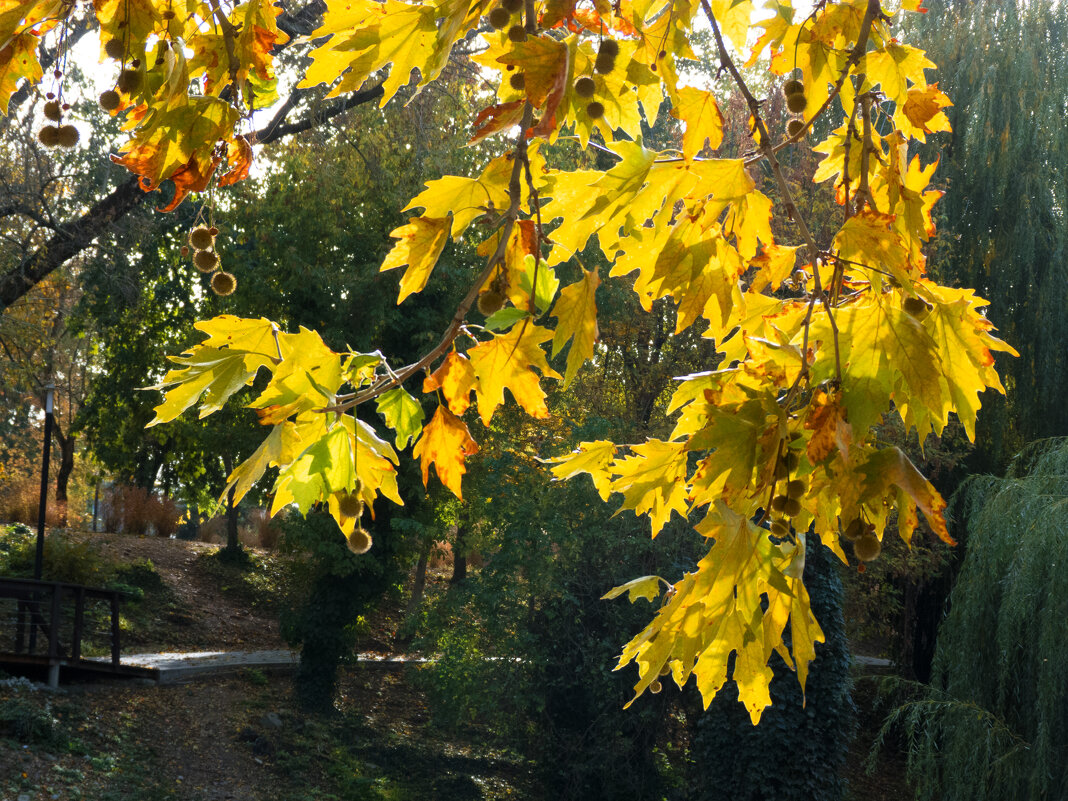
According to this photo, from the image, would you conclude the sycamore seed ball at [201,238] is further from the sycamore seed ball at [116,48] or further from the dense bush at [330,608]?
the dense bush at [330,608]

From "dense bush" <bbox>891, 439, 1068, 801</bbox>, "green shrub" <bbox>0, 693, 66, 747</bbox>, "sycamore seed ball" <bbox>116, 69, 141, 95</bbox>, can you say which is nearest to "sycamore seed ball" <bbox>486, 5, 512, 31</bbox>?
"sycamore seed ball" <bbox>116, 69, 141, 95</bbox>

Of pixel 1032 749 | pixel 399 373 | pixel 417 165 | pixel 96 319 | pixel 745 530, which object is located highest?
pixel 417 165

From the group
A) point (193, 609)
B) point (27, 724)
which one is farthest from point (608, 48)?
point (193, 609)

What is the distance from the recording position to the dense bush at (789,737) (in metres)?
6.59

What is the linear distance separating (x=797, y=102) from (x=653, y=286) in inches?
14.0

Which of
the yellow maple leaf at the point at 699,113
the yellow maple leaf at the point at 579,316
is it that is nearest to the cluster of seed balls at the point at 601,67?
the yellow maple leaf at the point at 699,113

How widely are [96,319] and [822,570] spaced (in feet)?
35.5

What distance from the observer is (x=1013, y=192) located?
915 centimetres

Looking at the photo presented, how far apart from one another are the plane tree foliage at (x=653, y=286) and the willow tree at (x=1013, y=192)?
8.38 m

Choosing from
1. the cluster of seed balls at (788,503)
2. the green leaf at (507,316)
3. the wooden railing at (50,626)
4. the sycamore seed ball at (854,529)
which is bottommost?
the wooden railing at (50,626)

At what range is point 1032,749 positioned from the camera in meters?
5.70

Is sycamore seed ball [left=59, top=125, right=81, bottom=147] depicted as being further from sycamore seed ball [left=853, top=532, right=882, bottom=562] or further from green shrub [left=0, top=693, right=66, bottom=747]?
→ green shrub [left=0, top=693, right=66, bottom=747]

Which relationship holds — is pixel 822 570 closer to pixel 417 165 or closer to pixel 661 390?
pixel 661 390

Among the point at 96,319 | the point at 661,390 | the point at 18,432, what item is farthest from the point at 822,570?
the point at 18,432
